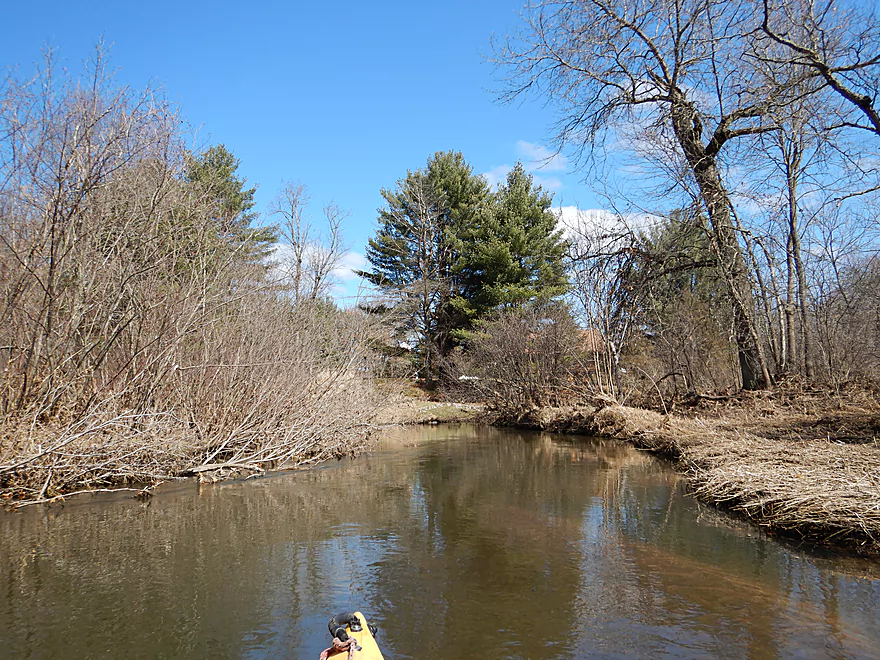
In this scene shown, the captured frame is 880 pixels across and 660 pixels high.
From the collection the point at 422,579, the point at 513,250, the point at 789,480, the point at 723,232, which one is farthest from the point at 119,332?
the point at 513,250

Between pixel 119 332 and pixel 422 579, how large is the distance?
5192 mm

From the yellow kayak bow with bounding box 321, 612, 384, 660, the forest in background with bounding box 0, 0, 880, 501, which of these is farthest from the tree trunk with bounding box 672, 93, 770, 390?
the yellow kayak bow with bounding box 321, 612, 384, 660

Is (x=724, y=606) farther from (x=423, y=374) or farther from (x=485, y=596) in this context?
(x=423, y=374)

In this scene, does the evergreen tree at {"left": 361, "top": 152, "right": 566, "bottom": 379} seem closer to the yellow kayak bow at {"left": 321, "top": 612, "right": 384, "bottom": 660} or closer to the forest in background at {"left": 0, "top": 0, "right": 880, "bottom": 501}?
the forest in background at {"left": 0, "top": 0, "right": 880, "bottom": 501}

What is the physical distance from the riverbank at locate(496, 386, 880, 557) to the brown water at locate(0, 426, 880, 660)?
42 cm

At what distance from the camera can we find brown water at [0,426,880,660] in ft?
13.4

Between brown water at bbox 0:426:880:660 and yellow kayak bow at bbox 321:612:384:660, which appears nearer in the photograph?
yellow kayak bow at bbox 321:612:384:660

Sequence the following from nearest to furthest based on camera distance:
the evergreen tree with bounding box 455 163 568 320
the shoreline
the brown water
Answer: the brown water
the shoreline
the evergreen tree with bounding box 455 163 568 320

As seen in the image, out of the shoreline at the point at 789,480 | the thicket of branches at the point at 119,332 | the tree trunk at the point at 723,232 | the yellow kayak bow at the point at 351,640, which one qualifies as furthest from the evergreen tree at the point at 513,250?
the yellow kayak bow at the point at 351,640

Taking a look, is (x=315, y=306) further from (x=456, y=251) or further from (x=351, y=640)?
(x=456, y=251)

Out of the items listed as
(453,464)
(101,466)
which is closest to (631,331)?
(453,464)

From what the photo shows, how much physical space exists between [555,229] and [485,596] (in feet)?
92.7

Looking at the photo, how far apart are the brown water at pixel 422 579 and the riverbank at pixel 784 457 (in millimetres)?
420

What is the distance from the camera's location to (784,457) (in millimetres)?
A: 7773
